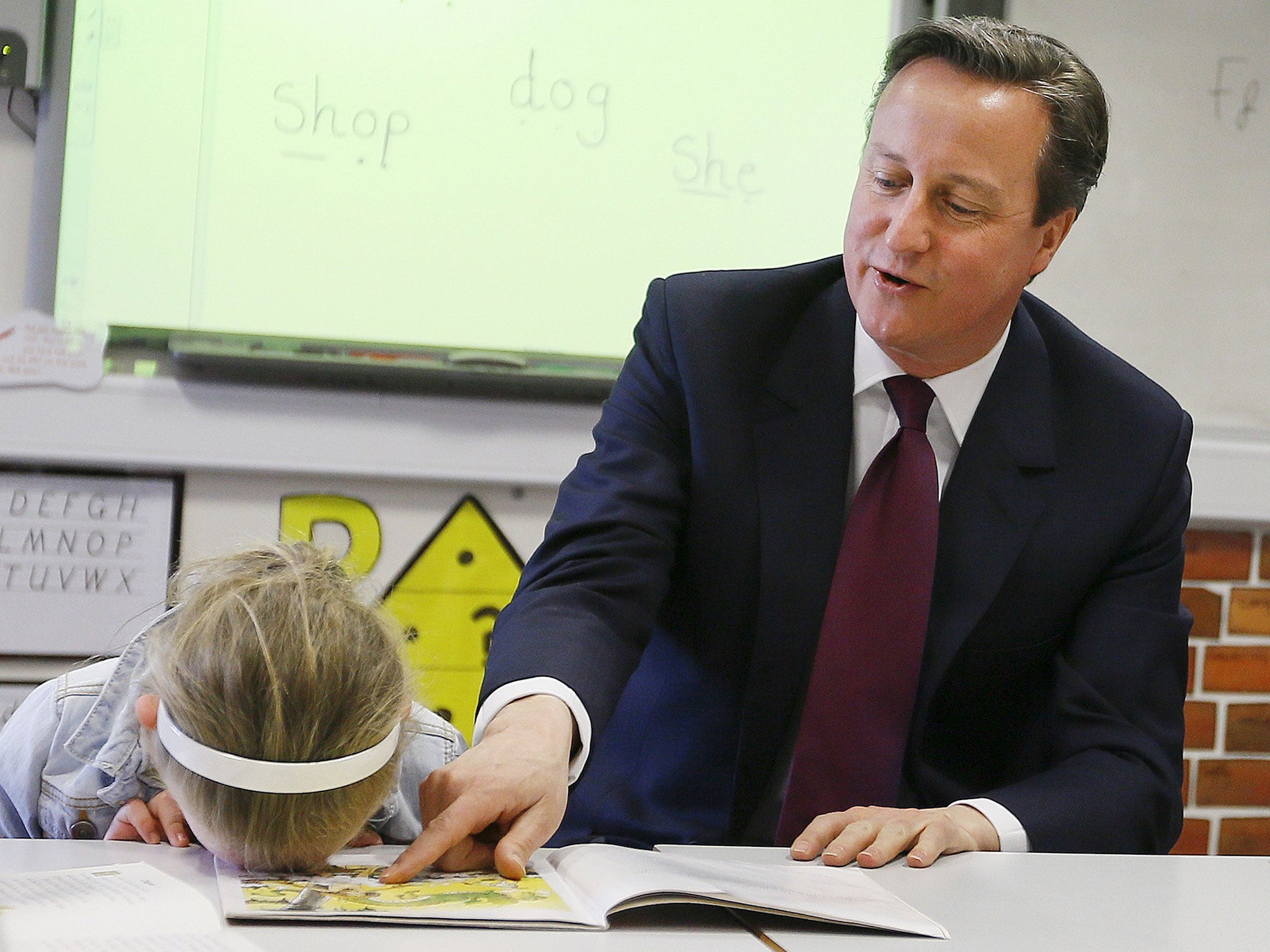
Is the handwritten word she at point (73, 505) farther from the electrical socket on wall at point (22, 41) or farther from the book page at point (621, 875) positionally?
the book page at point (621, 875)

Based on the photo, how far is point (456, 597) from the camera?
185 centimetres

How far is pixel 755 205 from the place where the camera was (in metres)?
1.89

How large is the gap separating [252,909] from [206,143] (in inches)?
49.1

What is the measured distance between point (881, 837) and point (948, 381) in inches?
22.0

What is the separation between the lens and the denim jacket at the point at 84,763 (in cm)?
102

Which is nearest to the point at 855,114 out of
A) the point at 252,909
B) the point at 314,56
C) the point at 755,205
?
the point at 755,205

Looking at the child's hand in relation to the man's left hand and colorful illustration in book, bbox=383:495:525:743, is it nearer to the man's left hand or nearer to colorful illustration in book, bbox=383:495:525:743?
the man's left hand

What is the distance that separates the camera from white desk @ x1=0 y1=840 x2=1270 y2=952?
703 millimetres

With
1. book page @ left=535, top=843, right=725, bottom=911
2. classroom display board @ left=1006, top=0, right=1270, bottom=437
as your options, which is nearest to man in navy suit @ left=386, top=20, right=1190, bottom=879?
book page @ left=535, top=843, right=725, bottom=911

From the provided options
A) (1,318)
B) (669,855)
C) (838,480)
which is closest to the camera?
(669,855)

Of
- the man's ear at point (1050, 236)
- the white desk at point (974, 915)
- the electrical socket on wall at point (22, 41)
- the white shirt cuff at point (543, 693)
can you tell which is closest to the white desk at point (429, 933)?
the white desk at point (974, 915)

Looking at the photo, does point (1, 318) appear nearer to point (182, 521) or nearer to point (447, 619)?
point (182, 521)

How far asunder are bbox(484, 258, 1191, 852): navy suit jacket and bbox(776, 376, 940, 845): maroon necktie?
0.03 m

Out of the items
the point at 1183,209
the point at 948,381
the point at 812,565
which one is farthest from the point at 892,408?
the point at 1183,209
